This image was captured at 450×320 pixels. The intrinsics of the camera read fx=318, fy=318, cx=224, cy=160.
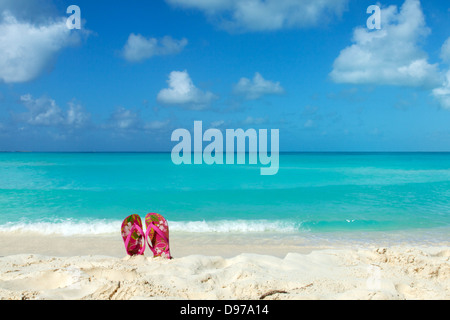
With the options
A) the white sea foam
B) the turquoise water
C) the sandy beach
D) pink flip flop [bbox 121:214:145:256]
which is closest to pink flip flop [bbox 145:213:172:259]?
pink flip flop [bbox 121:214:145:256]

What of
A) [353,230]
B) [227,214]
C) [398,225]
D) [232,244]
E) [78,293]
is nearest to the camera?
[78,293]

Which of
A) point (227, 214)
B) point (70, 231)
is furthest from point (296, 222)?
point (70, 231)

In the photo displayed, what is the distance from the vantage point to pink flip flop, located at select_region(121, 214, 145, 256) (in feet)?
14.1

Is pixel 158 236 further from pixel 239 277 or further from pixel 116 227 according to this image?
pixel 116 227

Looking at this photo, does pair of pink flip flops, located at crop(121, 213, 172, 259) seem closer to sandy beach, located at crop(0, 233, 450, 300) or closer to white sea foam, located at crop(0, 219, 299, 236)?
sandy beach, located at crop(0, 233, 450, 300)

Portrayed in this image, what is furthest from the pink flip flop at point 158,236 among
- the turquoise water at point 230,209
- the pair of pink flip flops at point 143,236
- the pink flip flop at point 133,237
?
A: the turquoise water at point 230,209

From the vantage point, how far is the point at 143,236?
4.39m

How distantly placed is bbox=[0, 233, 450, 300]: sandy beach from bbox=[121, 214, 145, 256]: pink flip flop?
237mm

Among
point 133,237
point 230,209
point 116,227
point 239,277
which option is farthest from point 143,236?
point 230,209

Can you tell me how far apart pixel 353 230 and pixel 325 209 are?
102 inches

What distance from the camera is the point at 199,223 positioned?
8.23m

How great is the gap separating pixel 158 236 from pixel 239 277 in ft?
5.42

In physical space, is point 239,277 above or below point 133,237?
below
